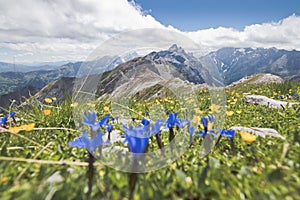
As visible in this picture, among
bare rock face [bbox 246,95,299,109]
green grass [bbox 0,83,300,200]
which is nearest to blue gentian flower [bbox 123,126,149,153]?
green grass [bbox 0,83,300,200]

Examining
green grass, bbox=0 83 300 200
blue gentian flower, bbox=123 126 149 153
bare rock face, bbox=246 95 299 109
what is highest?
blue gentian flower, bbox=123 126 149 153

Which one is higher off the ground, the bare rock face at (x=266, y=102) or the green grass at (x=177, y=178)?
the green grass at (x=177, y=178)

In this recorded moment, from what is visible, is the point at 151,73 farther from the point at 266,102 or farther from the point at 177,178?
the point at 177,178

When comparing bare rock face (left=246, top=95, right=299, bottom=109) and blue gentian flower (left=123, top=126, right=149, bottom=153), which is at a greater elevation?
blue gentian flower (left=123, top=126, right=149, bottom=153)

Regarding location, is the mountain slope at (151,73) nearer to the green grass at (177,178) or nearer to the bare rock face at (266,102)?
the green grass at (177,178)

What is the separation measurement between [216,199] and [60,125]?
401cm

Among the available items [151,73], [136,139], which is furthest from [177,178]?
[151,73]

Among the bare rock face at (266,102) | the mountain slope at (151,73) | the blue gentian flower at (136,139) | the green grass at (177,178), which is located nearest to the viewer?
the green grass at (177,178)

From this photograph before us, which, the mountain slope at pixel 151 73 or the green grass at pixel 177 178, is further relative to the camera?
the mountain slope at pixel 151 73

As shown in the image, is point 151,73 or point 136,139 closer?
point 136,139

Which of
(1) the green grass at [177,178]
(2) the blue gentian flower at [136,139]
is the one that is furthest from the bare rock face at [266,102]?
(2) the blue gentian flower at [136,139]

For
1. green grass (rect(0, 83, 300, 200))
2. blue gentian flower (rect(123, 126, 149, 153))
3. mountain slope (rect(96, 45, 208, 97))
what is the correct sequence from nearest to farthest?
1. green grass (rect(0, 83, 300, 200))
2. blue gentian flower (rect(123, 126, 149, 153))
3. mountain slope (rect(96, 45, 208, 97))

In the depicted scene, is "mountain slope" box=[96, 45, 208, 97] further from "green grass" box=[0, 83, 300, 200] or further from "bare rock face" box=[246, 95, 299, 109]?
"bare rock face" box=[246, 95, 299, 109]

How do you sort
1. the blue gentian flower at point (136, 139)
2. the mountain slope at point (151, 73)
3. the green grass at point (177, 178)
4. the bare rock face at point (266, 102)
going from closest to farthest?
1. the green grass at point (177, 178)
2. the blue gentian flower at point (136, 139)
3. the mountain slope at point (151, 73)
4. the bare rock face at point (266, 102)
